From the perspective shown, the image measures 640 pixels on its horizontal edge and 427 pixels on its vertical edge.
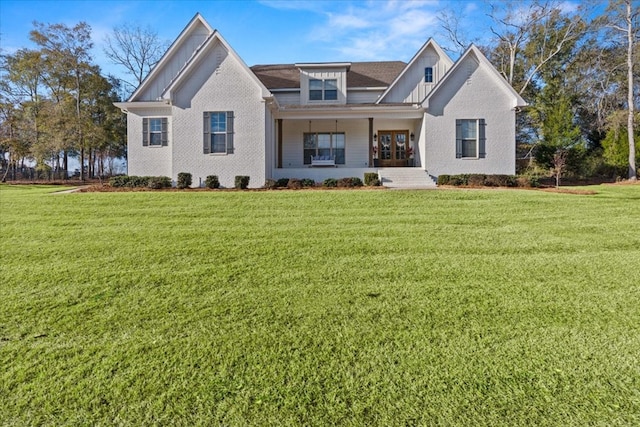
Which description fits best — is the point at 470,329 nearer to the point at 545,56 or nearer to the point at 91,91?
the point at 545,56

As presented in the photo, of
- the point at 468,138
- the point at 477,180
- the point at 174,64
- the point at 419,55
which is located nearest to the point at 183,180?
the point at 174,64

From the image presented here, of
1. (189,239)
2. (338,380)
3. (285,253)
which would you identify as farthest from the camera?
(189,239)

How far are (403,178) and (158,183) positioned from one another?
10.3 meters

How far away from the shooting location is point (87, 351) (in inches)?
123

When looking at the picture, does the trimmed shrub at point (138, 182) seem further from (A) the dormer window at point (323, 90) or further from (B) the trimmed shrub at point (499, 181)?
(B) the trimmed shrub at point (499, 181)

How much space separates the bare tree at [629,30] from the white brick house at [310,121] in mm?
8925

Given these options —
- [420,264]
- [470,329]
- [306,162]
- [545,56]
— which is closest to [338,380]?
[470,329]

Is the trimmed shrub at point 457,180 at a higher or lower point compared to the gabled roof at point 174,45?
lower

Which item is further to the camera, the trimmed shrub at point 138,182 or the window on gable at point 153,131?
the window on gable at point 153,131

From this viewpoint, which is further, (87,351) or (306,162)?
(306,162)

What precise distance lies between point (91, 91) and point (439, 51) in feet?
100

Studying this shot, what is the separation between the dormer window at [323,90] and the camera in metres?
19.8

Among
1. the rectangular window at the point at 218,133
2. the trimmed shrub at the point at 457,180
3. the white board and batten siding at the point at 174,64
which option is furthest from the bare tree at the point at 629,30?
the white board and batten siding at the point at 174,64

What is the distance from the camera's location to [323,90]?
65.1 feet
